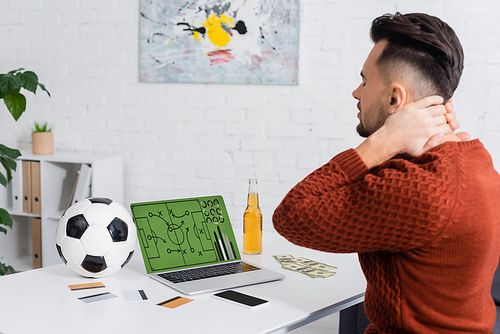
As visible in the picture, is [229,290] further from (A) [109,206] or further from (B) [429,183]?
(B) [429,183]

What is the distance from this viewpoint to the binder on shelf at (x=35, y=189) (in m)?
3.18

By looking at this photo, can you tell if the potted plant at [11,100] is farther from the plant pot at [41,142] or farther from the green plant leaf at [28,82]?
the plant pot at [41,142]

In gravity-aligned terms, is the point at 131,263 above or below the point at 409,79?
below

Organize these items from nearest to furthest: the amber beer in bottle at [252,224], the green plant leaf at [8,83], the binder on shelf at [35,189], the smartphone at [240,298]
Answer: the smartphone at [240,298], the amber beer in bottle at [252,224], the green plant leaf at [8,83], the binder on shelf at [35,189]

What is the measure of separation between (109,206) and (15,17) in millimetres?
2565

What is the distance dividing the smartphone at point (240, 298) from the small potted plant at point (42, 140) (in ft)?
7.70

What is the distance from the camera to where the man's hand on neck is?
3.54 feet

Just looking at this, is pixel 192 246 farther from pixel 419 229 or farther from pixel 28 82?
pixel 28 82

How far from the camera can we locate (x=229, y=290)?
4.38 feet

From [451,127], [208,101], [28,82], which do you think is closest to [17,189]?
[28,82]

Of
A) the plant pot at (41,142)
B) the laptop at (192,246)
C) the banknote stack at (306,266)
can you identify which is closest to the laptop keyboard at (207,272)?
the laptop at (192,246)

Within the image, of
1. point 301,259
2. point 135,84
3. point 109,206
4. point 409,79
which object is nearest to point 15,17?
point 135,84

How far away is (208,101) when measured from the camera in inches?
123

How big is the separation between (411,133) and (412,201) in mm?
177
